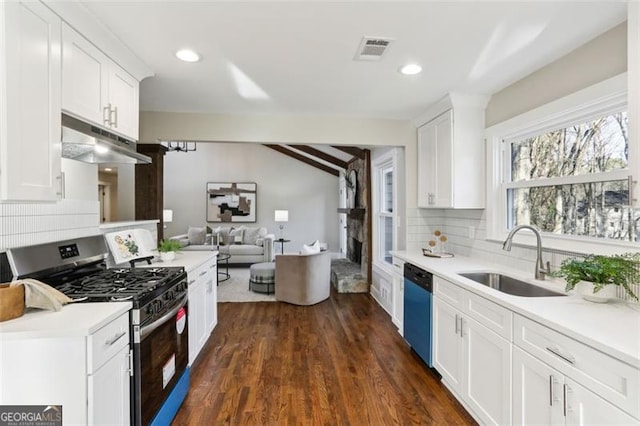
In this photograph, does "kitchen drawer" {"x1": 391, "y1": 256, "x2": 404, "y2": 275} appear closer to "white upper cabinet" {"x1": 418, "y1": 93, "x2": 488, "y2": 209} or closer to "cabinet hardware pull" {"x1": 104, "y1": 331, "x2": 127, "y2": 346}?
"white upper cabinet" {"x1": 418, "y1": 93, "x2": 488, "y2": 209}

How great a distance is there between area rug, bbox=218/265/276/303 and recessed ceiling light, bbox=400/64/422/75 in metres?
3.55

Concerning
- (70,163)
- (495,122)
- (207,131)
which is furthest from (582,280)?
(207,131)

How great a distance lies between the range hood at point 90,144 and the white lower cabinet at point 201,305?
3.19 feet

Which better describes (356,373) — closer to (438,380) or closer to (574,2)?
(438,380)

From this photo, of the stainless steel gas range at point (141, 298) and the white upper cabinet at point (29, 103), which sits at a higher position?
the white upper cabinet at point (29, 103)

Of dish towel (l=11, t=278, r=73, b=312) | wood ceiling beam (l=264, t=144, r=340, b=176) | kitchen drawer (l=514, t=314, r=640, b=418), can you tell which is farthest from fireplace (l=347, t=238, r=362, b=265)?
dish towel (l=11, t=278, r=73, b=312)

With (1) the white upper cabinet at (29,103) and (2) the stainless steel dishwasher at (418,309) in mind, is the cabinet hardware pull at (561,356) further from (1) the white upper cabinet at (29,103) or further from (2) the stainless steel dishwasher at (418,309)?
(1) the white upper cabinet at (29,103)

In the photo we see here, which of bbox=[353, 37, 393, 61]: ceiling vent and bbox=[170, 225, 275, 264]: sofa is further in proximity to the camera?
bbox=[170, 225, 275, 264]: sofa

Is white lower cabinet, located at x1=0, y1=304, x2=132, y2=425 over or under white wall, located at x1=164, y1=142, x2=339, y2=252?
under

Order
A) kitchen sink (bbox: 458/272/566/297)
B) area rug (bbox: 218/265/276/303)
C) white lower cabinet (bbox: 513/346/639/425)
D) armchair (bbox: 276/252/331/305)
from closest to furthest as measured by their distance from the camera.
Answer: white lower cabinet (bbox: 513/346/639/425) → kitchen sink (bbox: 458/272/566/297) → armchair (bbox: 276/252/331/305) → area rug (bbox: 218/265/276/303)

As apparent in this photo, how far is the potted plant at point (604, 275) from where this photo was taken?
155 cm

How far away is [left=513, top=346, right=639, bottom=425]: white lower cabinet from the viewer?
3.88 ft

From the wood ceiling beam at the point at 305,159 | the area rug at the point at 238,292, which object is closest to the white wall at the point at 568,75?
the area rug at the point at 238,292

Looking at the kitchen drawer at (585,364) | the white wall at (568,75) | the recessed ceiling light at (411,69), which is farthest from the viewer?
the recessed ceiling light at (411,69)
